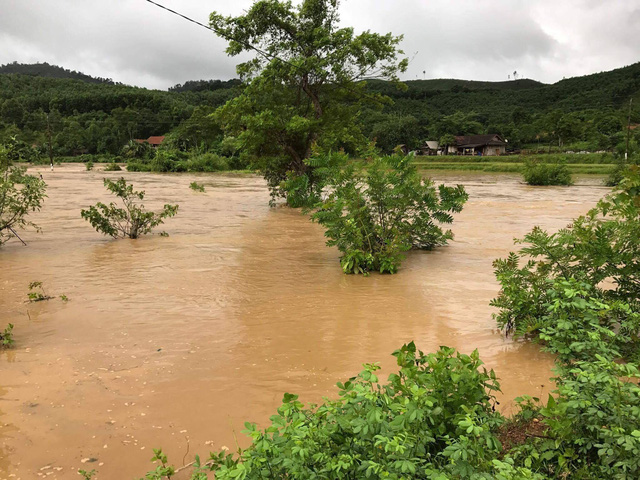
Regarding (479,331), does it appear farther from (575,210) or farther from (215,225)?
(575,210)

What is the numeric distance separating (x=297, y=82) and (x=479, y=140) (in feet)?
218

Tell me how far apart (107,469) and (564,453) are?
Answer: 2.92m

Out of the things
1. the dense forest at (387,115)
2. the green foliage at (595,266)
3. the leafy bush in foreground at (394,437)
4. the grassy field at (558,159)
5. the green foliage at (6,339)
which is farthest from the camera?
the dense forest at (387,115)

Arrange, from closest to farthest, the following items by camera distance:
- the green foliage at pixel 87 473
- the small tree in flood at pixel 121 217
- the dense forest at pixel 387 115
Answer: the green foliage at pixel 87 473
the small tree in flood at pixel 121 217
the dense forest at pixel 387 115

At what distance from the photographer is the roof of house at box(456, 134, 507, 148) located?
254 ft

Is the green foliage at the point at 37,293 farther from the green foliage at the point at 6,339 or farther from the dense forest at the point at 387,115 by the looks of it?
the dense forest at the point at 387,115

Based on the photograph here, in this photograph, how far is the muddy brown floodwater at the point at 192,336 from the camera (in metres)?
3.84

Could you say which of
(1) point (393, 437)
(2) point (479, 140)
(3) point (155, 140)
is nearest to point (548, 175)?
(1) point (393, 437)

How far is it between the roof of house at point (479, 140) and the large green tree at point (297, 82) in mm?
63604

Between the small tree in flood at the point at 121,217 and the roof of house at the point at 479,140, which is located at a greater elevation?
the roof of house at the point at 479,140

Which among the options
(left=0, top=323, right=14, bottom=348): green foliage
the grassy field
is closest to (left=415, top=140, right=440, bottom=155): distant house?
the grassy field

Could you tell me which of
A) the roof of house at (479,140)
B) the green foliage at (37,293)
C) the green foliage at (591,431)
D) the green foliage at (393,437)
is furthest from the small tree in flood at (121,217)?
the roof of house at (479,140)

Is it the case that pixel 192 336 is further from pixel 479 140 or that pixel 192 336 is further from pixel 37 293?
pixel 479 140

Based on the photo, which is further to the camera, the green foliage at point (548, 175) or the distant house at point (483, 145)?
the distant house at point (483, 145)
